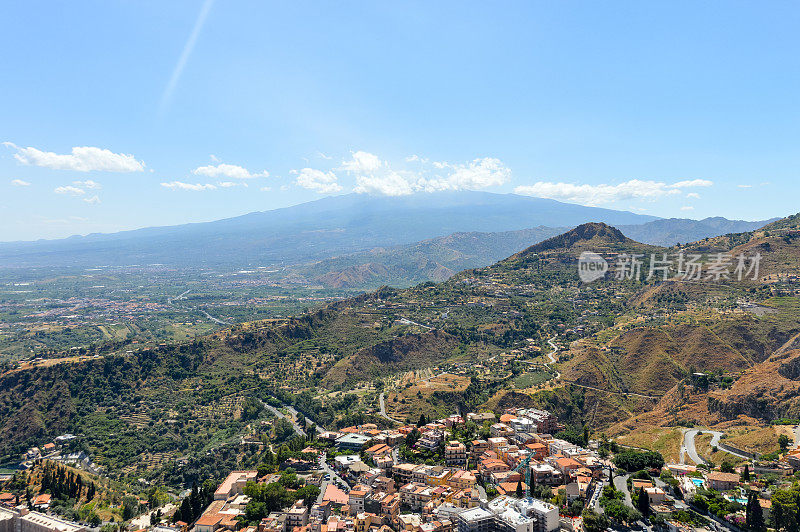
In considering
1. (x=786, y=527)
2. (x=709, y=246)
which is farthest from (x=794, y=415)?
(x=709, y=246)

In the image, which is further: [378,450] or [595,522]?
[378,450]

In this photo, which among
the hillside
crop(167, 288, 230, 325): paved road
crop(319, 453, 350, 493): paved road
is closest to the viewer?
crop(319, 453, 350, 493): paved road

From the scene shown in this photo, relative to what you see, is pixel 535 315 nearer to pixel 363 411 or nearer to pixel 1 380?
pixel 363 411

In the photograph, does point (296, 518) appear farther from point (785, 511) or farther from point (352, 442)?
point (785, 511)

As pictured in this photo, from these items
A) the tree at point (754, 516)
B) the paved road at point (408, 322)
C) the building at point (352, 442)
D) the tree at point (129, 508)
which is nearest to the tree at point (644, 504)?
the tree at point (754, 516)

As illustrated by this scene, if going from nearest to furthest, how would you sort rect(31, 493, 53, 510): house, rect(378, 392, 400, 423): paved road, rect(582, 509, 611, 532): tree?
rect(582, 509, 611, 532): tree → rect(31, 493, 53, 510): house → rect(378, 392, 400, 423): paved road

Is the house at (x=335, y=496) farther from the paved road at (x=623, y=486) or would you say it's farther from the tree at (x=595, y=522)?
the paved road at (x=623, y=486)

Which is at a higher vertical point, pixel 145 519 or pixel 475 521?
pixel 475 521

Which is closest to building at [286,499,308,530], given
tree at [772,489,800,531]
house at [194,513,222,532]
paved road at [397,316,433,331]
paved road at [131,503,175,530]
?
house at [194,513,222,532]

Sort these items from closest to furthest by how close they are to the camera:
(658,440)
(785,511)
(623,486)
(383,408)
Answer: (785,511), (623,486), (658,440), (383,408)

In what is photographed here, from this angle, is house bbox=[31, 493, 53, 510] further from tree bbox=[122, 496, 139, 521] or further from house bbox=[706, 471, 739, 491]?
house bbox=[706, 471, 739, 491]

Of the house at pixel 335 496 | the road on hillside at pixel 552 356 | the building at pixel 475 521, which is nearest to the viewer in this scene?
the building at pixel 475 521

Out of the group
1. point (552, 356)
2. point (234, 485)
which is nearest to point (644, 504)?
point (234, 485)
